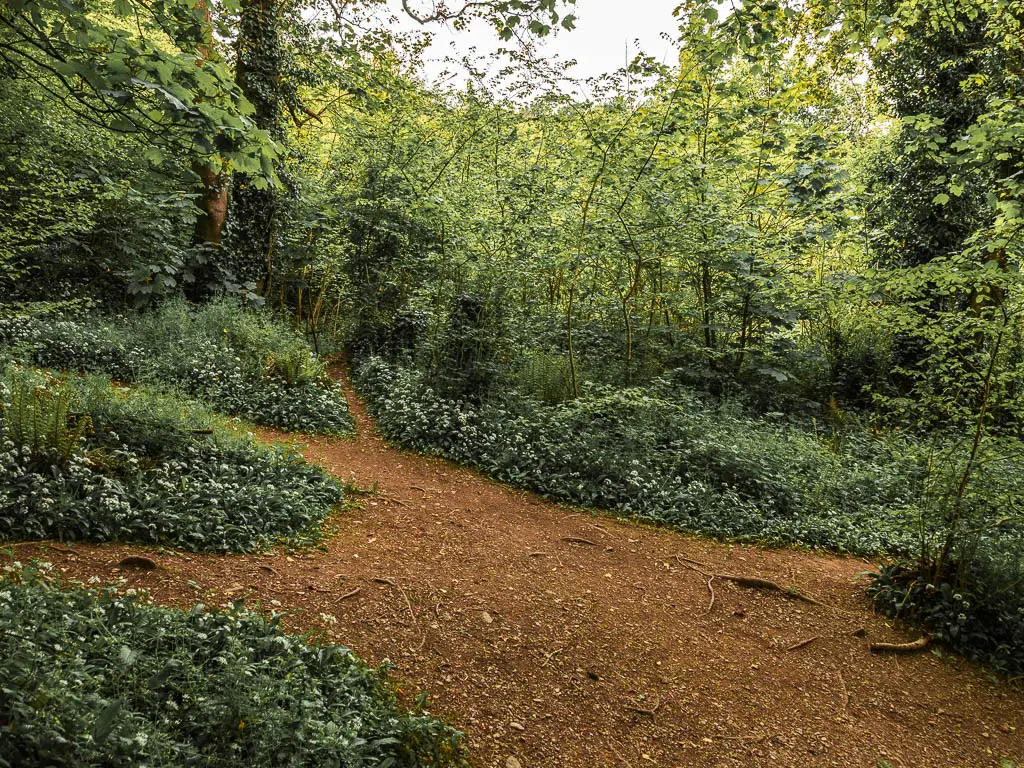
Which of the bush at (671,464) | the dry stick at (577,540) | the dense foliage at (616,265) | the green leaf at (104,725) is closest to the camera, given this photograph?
the green leaf at (104,725)

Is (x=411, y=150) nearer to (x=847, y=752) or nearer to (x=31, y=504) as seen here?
(x=31, y=504)

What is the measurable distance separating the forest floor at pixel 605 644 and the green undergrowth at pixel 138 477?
0.28 metres

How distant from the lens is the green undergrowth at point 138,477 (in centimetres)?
436

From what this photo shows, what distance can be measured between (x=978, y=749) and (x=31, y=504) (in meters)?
7.27

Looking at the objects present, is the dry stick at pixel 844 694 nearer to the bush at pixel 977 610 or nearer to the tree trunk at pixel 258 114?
the bush at pixel 977 610

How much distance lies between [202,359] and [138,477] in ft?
13.9

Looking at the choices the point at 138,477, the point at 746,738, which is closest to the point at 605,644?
the point at 746,738

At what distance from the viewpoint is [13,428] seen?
4637 mm

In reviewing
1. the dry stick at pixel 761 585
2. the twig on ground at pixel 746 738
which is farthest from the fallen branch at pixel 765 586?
the twig on ground at pixel 746 738

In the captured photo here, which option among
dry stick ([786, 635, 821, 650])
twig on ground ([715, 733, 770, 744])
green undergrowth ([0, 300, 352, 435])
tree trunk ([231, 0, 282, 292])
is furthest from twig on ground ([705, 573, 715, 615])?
tree trunk ([231, 0, 282, 292])

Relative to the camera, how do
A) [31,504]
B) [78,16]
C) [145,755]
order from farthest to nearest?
[31,504] → [78,16] → [145,755]

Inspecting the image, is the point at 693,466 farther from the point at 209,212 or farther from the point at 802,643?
the point at 209,212

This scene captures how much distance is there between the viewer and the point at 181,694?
2.78 m

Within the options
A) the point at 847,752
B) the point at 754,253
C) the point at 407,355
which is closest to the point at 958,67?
the point at 754,253
